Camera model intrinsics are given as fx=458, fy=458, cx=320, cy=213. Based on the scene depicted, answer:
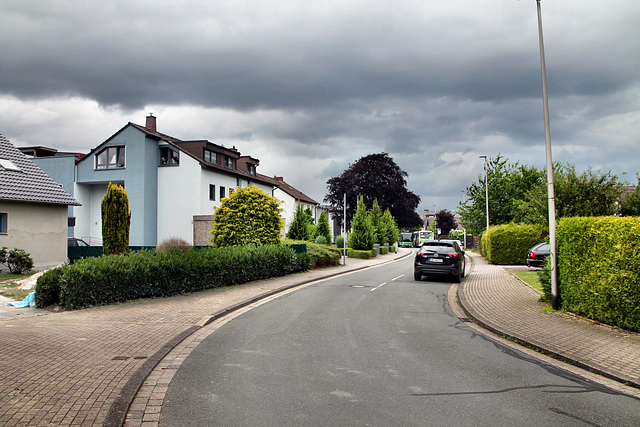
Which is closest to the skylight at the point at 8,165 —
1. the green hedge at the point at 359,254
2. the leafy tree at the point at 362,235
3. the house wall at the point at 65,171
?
the house wall at the point at 65,171

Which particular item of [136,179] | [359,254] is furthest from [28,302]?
[359,254]

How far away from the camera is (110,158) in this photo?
3762 centimetres

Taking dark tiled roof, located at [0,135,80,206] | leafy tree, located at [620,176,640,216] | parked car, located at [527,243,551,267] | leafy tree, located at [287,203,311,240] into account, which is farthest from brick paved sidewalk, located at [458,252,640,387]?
leafy tree, located at [287,203,311,240]

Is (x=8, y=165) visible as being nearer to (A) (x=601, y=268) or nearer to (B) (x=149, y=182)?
(B) (x=149, y=182)

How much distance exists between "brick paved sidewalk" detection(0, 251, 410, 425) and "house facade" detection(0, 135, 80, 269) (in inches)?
492

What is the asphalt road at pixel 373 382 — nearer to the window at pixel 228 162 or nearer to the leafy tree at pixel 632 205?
the leafy tree at pixel 632 205

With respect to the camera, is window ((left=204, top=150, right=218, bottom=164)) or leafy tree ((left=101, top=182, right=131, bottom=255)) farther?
window ((left=204, top=150, right=218, bottom=164))

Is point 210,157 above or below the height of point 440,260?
above

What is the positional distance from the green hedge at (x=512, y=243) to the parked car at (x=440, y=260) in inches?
443

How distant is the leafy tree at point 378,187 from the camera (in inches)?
2259

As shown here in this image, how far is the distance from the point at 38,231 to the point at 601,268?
74.5ft

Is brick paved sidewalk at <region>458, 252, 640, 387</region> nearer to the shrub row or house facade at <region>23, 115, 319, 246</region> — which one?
the shrub row

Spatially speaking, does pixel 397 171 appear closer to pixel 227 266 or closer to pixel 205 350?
pixel 227 266

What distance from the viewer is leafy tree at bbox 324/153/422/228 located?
57.4 meters
